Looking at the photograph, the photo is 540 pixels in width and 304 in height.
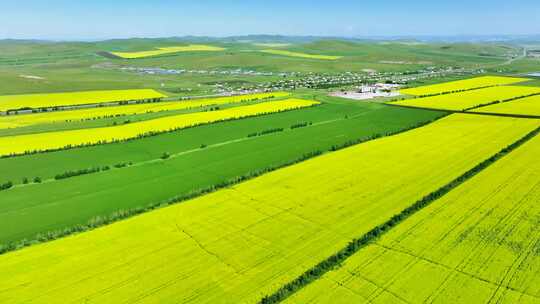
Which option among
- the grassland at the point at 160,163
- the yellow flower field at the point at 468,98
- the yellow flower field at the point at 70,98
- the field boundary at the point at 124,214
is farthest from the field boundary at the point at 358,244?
the yellow flower field at the point at 70,98

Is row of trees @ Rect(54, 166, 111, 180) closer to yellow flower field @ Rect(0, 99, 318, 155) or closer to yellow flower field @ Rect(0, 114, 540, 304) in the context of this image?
yellow flower field @ Rect(0, 99, 318, 155)

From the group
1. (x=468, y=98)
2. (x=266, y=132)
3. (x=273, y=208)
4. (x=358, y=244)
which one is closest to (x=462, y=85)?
(x=468, y=98)

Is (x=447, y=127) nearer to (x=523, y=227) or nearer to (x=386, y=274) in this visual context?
(x=523, y=227)

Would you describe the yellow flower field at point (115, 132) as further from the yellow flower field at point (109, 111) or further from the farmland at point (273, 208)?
the yellow flower field at point (109, 111)

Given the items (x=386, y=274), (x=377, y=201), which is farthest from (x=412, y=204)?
(x=386, y=274)

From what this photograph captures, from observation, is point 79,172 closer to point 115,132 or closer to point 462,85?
point 115,132

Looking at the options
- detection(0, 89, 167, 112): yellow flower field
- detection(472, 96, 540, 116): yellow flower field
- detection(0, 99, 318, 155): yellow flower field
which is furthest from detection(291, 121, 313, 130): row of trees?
detection(0, 89, 167, 112): yellow flower field
